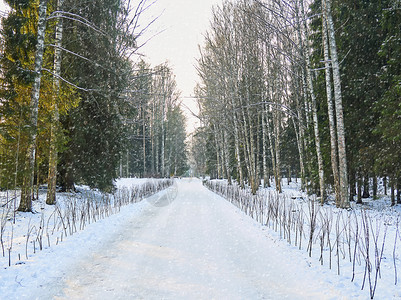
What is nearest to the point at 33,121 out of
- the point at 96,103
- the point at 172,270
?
the point at 96,103

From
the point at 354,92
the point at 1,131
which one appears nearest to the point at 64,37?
the point at 1,131

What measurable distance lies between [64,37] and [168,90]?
81.2 feet

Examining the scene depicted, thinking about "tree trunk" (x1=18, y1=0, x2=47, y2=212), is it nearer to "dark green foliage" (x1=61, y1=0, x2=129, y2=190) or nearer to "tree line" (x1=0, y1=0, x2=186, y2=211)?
"tree line" (x1=0, y1=0, x2=186, y2=211)

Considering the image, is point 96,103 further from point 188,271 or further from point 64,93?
point 188,271

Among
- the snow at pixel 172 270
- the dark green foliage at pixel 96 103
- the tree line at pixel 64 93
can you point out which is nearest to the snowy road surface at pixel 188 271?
the snow at pixel 172 270

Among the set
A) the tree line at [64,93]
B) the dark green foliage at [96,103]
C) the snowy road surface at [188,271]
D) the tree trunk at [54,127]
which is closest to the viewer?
the snowy road surface at [188,271]

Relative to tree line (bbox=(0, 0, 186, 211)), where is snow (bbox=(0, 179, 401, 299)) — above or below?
below

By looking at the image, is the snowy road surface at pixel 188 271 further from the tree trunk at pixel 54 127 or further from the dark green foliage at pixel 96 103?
the dark green foliage at pixel 96 103

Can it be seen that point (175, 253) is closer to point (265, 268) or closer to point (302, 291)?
point (265, 268)

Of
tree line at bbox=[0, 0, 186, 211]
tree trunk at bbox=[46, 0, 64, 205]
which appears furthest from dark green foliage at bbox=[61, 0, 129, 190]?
tree trunk at bbox=[46, 0, 64, 205]

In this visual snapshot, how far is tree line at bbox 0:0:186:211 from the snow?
343cm

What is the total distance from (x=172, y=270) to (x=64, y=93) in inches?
343

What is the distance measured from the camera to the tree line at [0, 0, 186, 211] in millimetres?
7777

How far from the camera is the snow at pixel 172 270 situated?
3.21 metres
